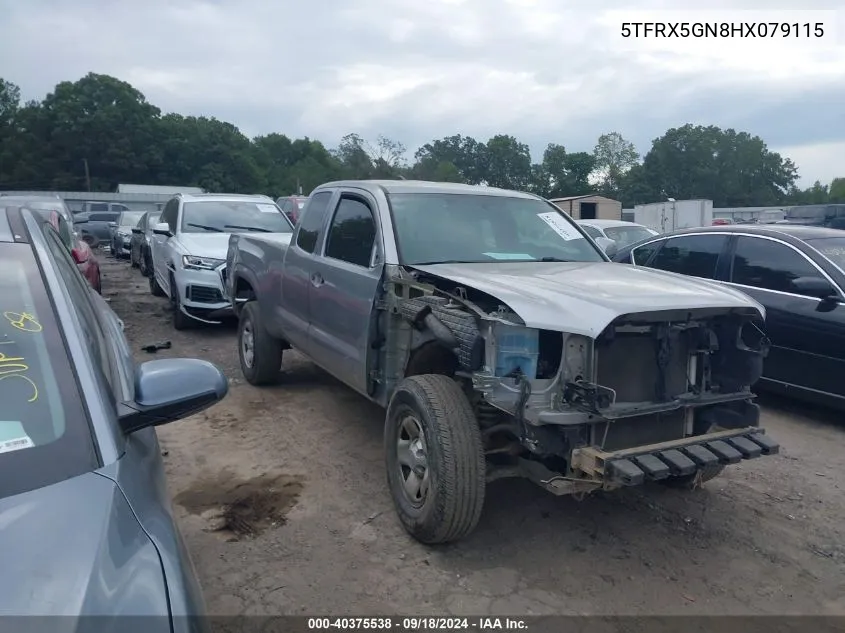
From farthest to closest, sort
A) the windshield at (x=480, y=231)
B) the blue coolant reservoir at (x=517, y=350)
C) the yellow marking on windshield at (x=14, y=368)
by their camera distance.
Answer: the windshield at (x=480, y=231)
the blue coolant reservoir at (x=517, y=350)
the yellow marking on windshield at (x=14, y=368)

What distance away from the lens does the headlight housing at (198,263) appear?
896cm

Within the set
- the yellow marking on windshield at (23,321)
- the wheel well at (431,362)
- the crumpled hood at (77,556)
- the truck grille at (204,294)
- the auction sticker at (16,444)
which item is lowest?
the truck grille at (204,294)

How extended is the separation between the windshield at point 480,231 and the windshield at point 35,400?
100 inches

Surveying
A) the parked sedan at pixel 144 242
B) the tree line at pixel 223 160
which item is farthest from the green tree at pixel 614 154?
the parked sedan at pixel 144 242

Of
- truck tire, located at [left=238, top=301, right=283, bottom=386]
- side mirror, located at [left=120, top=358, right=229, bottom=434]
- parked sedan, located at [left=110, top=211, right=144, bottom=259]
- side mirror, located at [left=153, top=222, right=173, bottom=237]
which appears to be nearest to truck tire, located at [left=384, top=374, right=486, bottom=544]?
side mirror, located at [left=120, top=358, right=229, bottom=434]

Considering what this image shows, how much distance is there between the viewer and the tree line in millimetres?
63219

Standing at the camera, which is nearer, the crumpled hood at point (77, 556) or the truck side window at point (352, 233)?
the crumpled hood at point (77, 556)

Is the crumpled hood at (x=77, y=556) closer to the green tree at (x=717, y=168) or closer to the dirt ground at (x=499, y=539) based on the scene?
the dirt ground at (x=499, y=539)

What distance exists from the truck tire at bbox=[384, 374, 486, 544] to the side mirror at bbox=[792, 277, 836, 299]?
3628 millimetres

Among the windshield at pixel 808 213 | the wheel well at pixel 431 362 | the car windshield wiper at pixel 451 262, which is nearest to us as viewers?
the wheel well at pixel 431 362

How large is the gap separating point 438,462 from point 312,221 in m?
3.00

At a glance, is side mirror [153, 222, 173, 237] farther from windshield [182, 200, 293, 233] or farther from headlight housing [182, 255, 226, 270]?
headlight housing [182, 255, 226, 270]

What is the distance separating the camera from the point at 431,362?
430 centimetres

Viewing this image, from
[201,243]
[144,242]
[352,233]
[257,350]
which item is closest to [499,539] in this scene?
[352,233]
